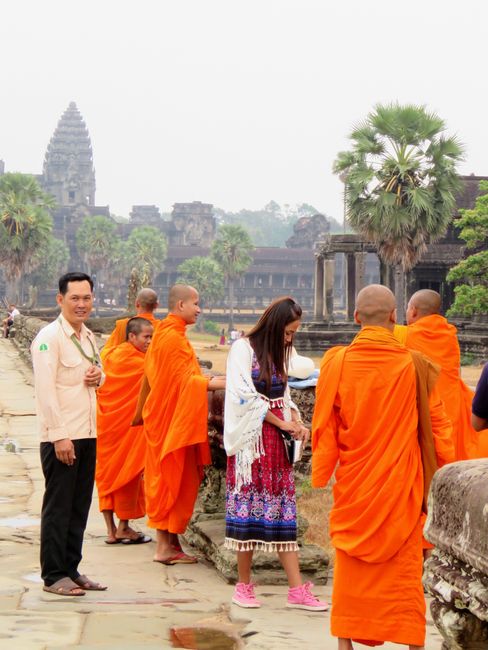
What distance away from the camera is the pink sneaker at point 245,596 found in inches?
197

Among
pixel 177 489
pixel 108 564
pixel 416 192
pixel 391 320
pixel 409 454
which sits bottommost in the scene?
pixel 108 564

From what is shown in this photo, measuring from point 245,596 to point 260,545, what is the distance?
0.23m

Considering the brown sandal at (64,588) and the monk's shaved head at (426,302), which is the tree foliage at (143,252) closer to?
the monk's shaved head at (426,302)

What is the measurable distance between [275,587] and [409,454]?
4.82 feet

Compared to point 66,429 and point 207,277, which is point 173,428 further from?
point 207,277

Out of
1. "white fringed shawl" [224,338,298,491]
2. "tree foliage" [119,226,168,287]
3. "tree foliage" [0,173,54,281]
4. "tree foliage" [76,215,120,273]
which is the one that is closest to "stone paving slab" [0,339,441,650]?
"white fringed shawl" [224,338,298,491]

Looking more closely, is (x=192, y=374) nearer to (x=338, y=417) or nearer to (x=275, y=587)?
(x=275, y=587)

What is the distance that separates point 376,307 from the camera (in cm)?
452

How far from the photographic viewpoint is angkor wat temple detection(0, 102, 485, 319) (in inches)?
1599

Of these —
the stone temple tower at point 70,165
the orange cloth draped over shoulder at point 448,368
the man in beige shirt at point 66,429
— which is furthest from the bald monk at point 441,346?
the stone temple tower at point 70,165

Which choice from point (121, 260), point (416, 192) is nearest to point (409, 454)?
point (416, 192)

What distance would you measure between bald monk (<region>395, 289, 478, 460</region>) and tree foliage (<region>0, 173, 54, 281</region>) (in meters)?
48.6

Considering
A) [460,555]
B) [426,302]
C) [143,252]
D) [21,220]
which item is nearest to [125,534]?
[426,302]

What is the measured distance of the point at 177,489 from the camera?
596 centimetres
